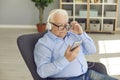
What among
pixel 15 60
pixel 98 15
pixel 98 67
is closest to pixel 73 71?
pixel 98 67

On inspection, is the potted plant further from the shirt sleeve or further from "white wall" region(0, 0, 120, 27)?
the shirt sleeve

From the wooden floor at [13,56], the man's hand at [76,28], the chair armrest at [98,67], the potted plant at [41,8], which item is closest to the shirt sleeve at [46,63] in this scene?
the man's hand at [76,28]

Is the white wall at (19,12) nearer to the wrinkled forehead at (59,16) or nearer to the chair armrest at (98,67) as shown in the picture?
the chair armrest at (98,67)

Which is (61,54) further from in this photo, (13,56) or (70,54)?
(13,56)

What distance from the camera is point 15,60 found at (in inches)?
152

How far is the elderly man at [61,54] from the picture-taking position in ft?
6.18

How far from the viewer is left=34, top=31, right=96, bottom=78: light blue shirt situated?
1879 millimetres

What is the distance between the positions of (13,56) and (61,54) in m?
2.17

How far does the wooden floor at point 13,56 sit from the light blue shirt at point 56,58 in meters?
1.36

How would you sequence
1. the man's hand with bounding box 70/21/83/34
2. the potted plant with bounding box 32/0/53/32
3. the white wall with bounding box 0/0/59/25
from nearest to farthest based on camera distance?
the man's hand with bounding box 70/21/83/34 → the potted plant with bounding box 32/0/53/32 → the white wall with bounding box 0/0/59/25

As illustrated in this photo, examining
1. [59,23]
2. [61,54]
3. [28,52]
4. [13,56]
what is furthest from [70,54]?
[13,56]

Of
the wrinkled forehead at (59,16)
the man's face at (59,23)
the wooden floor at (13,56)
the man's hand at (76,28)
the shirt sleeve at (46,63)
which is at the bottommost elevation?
the wooden floor at (13,56)

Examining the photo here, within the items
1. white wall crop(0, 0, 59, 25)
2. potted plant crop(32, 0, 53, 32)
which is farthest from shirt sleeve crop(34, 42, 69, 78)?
white wall crop(0, 0, 59, 25)

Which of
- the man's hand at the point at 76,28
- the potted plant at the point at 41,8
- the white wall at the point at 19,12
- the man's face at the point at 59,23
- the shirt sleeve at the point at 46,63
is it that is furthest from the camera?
the white wall at the point at 19,12
